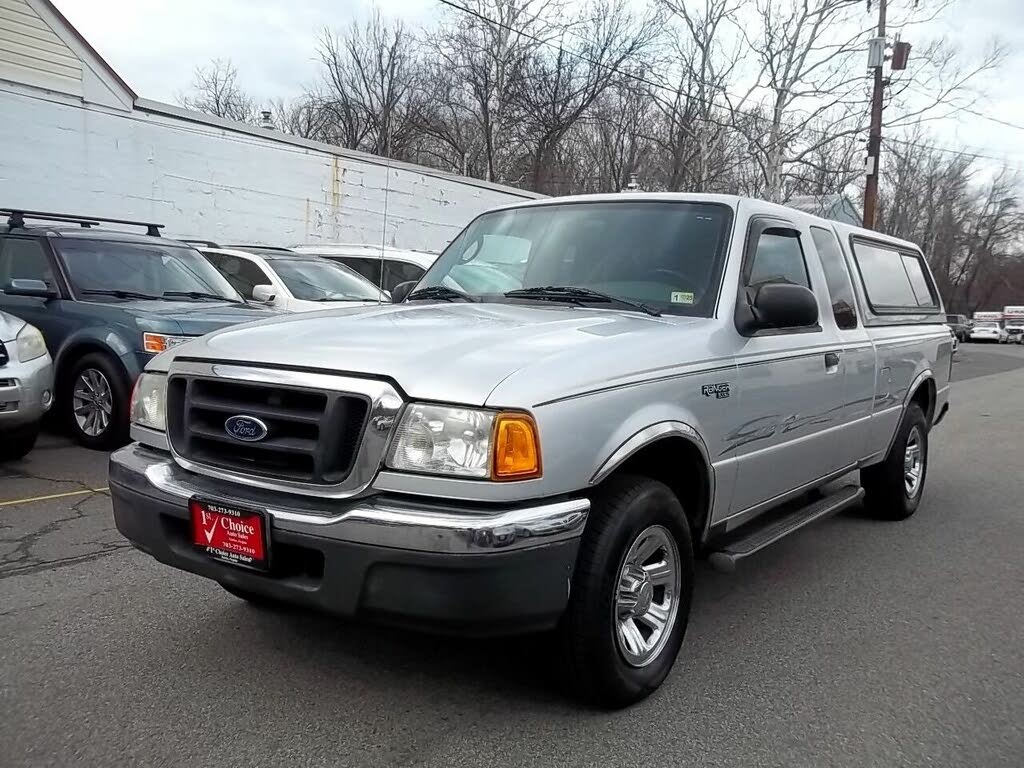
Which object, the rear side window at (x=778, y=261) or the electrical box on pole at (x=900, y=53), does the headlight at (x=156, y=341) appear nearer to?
the rear side window at (x=778, y=261)

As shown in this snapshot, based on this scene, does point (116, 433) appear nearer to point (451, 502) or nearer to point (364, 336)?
point (364, 336)

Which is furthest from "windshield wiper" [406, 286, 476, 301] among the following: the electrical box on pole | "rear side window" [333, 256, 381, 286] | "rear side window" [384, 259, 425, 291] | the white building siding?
the electrical box on pole

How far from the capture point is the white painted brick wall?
39.7 feet

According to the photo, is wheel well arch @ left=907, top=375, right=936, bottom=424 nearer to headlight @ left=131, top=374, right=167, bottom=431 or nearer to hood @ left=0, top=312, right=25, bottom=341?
headlight @ left=131, top=374, right=167, bottom=431

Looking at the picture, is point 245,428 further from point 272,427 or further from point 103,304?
point 103,304

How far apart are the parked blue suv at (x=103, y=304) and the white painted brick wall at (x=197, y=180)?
454 cm

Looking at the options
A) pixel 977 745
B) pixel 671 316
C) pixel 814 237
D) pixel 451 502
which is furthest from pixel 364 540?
pixel 814 237

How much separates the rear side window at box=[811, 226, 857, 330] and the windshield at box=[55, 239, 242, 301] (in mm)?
5366

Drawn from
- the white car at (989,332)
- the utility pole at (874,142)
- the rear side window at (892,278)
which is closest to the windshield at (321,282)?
the rear side window at (892,278)

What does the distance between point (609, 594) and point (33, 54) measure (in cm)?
1308

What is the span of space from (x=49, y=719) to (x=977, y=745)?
3019mm

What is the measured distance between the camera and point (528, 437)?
2.53 meters

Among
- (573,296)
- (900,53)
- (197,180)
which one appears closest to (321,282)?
(197,180)

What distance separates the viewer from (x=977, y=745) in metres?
2.90
